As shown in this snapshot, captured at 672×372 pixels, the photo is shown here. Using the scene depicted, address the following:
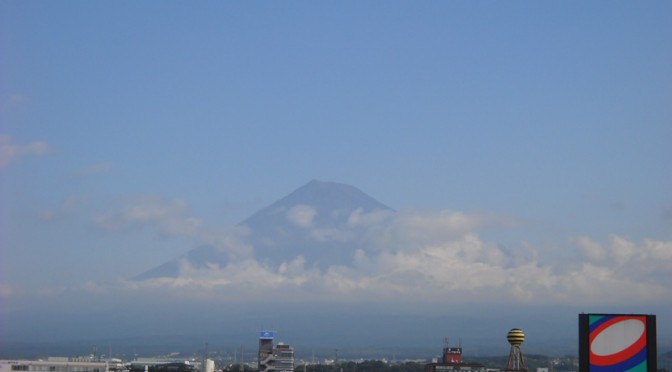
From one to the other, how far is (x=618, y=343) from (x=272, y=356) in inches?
2271

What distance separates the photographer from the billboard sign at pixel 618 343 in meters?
55.8

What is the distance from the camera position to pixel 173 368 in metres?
180

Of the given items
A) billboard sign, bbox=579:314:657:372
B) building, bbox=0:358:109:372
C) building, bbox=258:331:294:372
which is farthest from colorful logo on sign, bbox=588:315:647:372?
building, bbox=0:358:109:372

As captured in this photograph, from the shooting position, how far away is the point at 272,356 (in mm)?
109750

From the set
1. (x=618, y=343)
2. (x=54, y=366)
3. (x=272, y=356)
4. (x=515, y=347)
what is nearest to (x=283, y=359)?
(x=272, y=356)

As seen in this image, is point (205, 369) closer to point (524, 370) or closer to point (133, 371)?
point (133, 371)

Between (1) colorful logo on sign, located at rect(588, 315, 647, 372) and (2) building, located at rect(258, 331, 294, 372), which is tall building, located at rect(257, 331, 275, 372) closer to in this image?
(2) building, located at rect(258, 331, 294, 372)

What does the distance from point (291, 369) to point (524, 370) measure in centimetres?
3170

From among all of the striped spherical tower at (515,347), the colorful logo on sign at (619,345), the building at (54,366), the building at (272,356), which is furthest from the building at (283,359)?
the colorful logo on sign at (619,345)

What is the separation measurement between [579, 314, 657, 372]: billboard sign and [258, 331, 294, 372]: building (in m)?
56.0

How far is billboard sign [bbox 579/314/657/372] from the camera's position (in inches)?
2195

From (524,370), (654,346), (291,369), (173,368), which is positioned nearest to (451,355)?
(173,368)

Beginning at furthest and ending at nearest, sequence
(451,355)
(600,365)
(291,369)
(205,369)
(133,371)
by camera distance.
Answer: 1. (451,355)
2. (133,371)
3. (205,369)
4. (291,369)
5. (600,365)

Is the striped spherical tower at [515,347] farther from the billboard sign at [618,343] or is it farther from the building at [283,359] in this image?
the building at [283,359]
